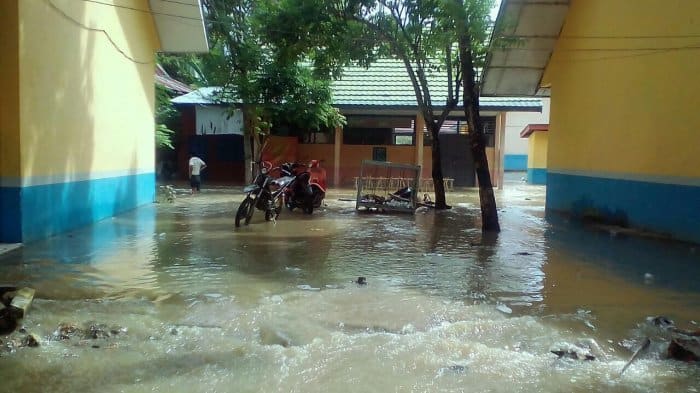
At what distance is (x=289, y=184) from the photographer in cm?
1125

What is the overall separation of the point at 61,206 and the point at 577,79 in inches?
400

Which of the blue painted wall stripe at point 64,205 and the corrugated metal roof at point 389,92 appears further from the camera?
the corrugated metal roof at point 389,92

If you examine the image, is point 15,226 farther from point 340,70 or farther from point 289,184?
point 340,70

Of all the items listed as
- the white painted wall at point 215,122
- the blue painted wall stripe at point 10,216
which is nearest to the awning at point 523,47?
the blue painted wall stripe at point 10,216

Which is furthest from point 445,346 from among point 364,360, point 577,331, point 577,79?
point 577,79

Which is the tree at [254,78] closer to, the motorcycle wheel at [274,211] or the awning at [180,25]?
the awning at [180,25]

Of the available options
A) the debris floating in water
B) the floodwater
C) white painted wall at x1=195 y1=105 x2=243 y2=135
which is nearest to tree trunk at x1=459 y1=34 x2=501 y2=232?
the floodwater

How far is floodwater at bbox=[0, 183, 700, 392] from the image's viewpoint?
3490 mm

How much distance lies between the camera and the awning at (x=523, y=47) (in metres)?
11.8

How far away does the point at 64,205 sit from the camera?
8719 mm

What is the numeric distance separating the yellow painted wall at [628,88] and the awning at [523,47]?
0.29 metres

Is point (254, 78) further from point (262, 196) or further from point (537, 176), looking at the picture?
point (537, 176)

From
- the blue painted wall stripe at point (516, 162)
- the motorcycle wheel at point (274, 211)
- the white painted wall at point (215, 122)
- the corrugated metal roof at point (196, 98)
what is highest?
the corrugated metal roof at point (196, 98)

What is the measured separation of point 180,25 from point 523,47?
7914 millimetres
